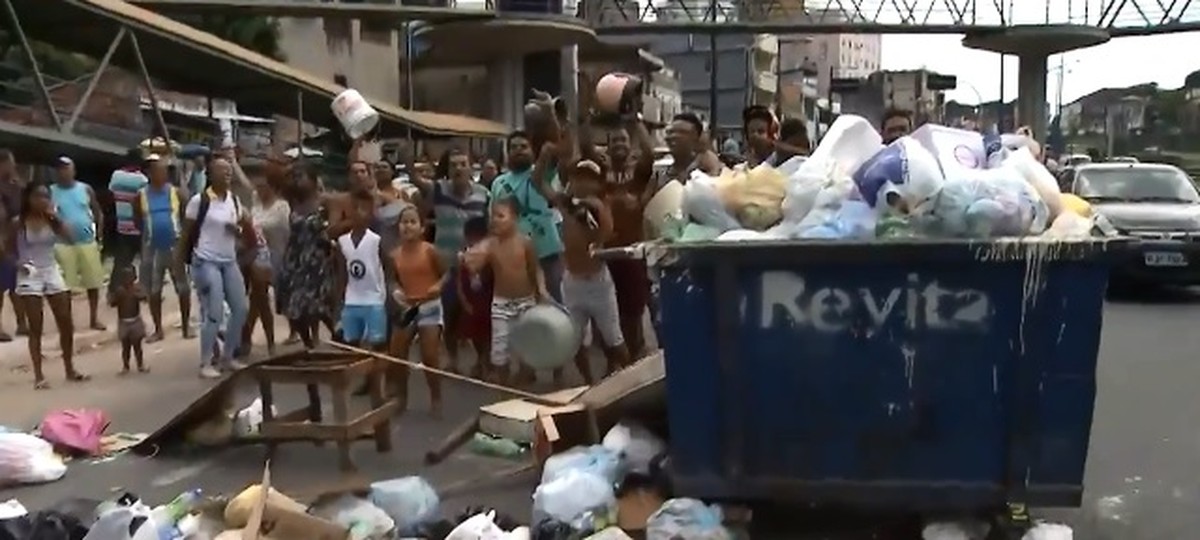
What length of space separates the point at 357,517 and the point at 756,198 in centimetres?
202

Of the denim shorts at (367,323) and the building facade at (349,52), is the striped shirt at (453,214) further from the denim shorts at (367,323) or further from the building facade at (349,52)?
the building facade at (349,52)

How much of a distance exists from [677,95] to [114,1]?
1810 inches

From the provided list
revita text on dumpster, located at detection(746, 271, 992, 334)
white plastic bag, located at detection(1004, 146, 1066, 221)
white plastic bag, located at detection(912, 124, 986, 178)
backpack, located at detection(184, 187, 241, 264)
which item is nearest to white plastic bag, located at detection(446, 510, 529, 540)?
revita text on dumpster, located at detection(746, 271, 992, 334)

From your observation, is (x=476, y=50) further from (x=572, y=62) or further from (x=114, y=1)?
(x=114, y=1)

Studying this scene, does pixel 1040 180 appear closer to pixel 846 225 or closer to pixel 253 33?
pixel 846 225

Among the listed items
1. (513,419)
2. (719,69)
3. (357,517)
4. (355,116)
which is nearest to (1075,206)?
(513,419)

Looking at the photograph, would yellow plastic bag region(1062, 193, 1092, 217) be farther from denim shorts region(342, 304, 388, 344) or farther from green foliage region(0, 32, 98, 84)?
green foliage region(0, 32, 98, 84)

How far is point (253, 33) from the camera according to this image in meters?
36.1

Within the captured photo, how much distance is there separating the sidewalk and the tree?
21880mm

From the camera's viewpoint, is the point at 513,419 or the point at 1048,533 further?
the point at 513,419

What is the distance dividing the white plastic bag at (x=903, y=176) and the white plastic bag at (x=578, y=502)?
1.50m

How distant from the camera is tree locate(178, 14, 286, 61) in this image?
3378 cm

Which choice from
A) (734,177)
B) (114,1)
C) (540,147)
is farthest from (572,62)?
(734,177)

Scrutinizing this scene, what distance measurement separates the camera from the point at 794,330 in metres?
4.45
